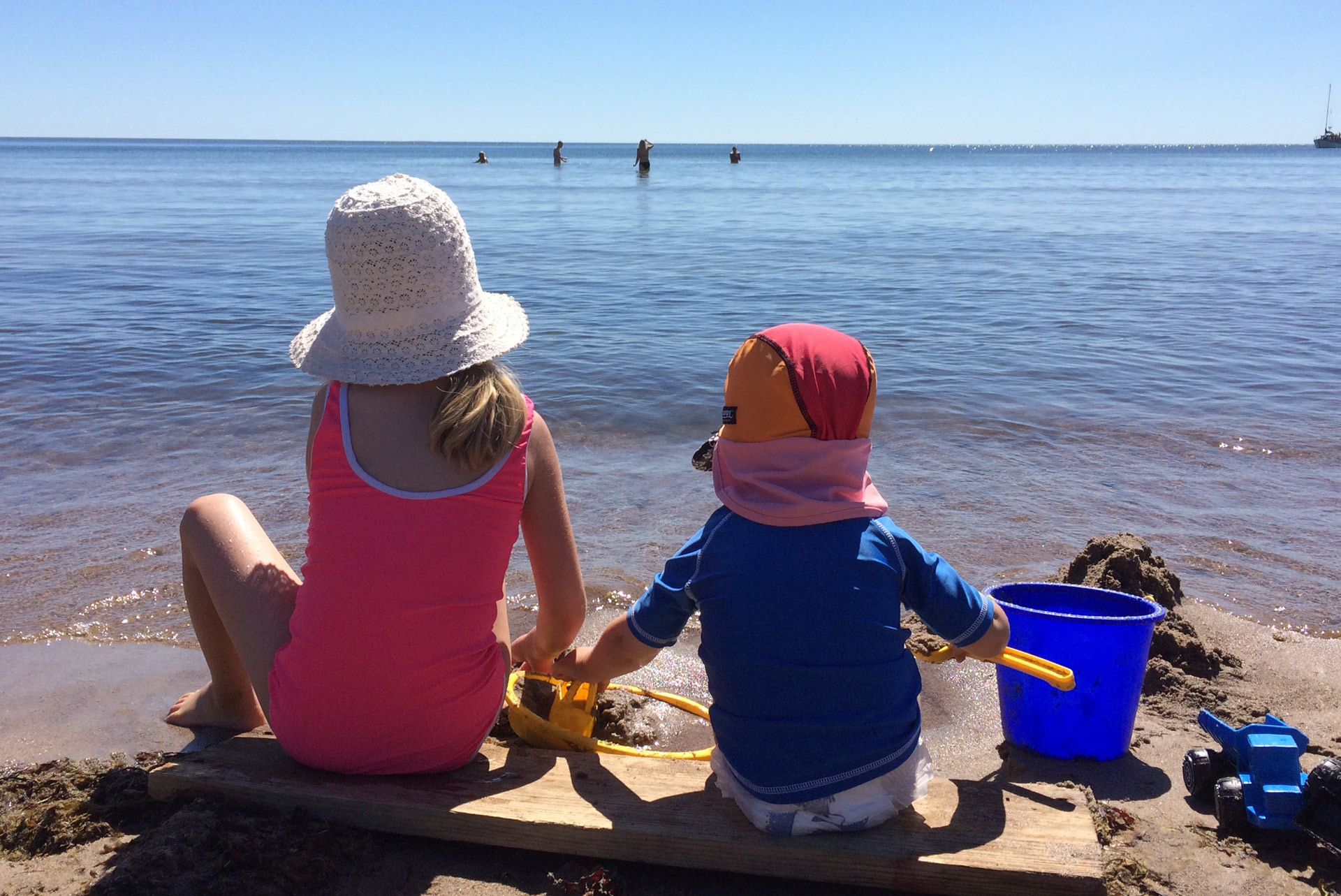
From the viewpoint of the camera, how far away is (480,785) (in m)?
2.11

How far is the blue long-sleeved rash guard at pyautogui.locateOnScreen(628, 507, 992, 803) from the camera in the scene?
1.85 meters

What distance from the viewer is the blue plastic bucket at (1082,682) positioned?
246 centimetres

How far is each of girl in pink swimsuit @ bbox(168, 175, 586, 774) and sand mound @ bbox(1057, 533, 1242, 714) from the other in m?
1.91

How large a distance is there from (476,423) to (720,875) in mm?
1005

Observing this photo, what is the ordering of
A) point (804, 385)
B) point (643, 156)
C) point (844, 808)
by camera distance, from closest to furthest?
point (804, 385) < point (844, 808) < point (643, 156)

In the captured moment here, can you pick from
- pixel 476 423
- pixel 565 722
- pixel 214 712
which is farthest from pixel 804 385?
pixel 214 712

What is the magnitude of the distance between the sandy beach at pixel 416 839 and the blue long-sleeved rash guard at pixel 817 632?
0.29m

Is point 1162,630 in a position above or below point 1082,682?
below

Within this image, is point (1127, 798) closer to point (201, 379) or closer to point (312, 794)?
point (312, 794)

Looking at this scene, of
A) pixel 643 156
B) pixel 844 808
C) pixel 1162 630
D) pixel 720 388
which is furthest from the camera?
pixel 643 156

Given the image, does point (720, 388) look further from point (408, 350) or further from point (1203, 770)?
point (408, 350)

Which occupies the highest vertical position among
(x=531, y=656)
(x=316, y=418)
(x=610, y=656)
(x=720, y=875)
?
(x=316, y=418)

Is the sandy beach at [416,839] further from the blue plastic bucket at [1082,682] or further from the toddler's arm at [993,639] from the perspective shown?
the toddler's arm at [993,639]

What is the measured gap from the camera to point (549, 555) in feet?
7.28
